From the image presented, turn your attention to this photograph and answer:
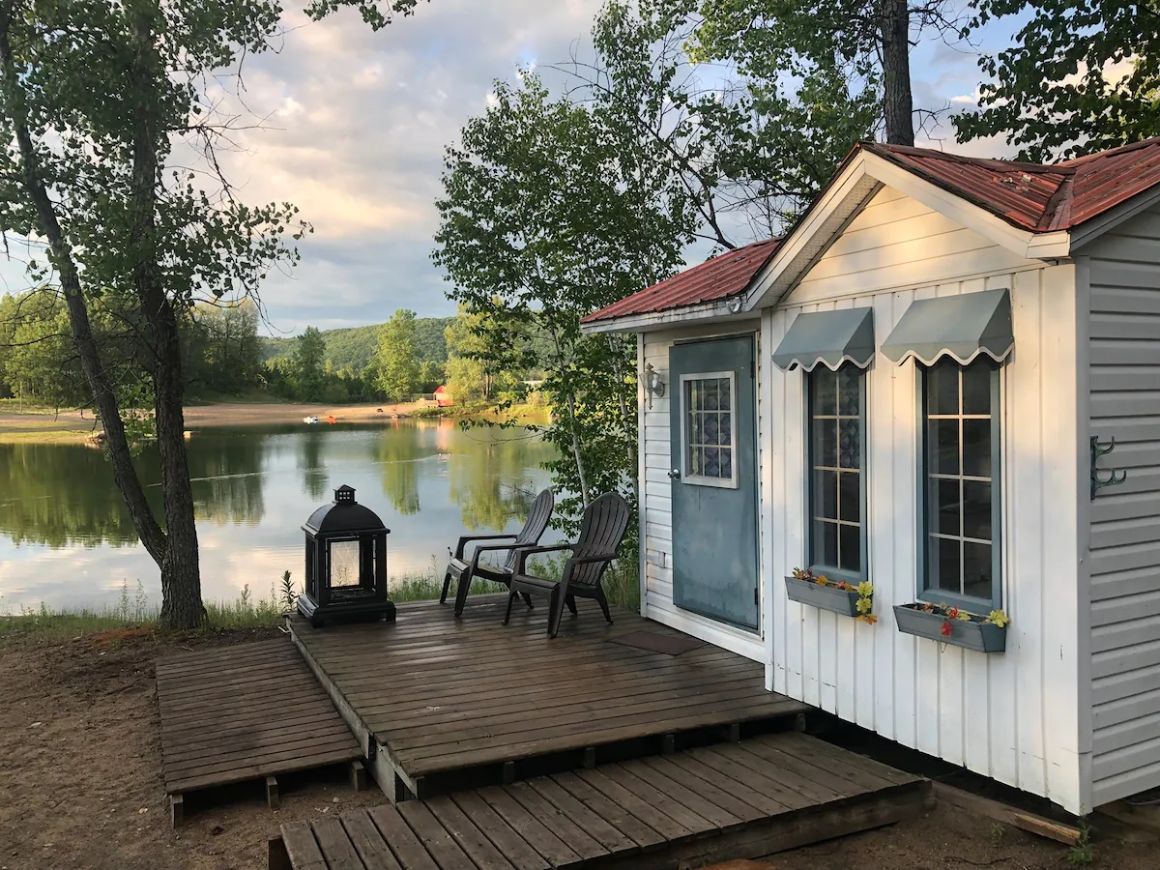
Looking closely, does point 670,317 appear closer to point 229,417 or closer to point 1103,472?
point 1103,472

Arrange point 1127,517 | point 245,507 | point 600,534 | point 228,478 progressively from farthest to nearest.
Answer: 1. point 228,478
2. point 245,507
3. point 600,534
4. point 1127,517

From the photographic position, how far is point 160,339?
21.2 ft

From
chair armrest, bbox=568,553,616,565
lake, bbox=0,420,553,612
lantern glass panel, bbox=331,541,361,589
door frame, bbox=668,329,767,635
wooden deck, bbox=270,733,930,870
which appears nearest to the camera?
wooden deck, bbox=270,733,930,870

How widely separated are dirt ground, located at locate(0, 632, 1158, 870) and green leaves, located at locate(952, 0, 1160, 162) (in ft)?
25.9

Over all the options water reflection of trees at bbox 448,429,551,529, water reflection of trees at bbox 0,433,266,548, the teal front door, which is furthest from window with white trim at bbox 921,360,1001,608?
water reflection of trees at bbox 0,433,266,548

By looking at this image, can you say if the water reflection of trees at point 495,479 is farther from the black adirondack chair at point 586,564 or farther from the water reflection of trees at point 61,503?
the water reflection of trees at point 61,503

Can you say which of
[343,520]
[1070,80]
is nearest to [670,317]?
[343,520]

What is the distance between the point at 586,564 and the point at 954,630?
2.50 metres

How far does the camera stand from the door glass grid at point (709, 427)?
188 inches

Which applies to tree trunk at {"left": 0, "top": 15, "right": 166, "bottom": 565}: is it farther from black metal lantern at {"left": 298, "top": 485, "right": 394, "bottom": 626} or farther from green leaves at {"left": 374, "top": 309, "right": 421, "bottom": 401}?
green leaves at {"left": 374, "top": 309, "right": 421, "bottom": 401}

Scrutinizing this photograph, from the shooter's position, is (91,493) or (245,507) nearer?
(245,507)

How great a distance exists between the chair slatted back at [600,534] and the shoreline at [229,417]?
16989mm

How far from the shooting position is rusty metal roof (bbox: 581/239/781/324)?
4508 mm

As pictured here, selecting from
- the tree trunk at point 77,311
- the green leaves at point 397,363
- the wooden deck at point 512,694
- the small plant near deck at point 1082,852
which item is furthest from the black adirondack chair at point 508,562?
the green leaves at point 397,363
